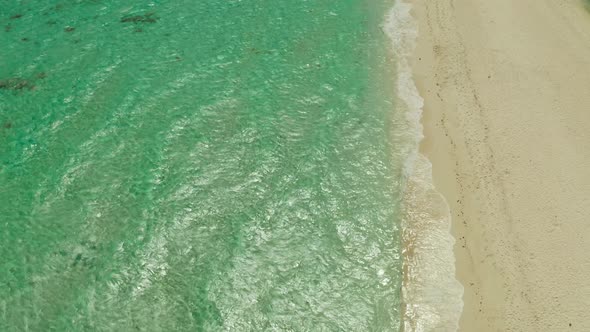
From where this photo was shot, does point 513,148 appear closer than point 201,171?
No

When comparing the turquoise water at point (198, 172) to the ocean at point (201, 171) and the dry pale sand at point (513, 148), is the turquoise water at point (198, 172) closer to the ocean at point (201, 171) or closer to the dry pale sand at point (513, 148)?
the ocean at point (201, 171)

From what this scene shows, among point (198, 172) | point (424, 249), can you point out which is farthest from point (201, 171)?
point (424, 249)

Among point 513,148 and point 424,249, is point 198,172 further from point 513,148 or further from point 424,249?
point 513,148

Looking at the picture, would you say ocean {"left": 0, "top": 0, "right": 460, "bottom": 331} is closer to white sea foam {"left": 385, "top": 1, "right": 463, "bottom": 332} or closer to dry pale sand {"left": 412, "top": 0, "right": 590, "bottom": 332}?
Result: white sea foam {"left": 385, "top": 1, "right": 463, "bottom": 332}

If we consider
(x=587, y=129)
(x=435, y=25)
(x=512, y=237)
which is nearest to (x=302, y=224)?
(x=512, y=237)

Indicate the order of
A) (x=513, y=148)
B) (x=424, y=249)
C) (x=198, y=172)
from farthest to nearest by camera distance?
(x=513, y=148) → (x=198, y=172) → (x=424, y=249)

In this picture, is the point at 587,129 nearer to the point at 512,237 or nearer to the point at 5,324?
the point at 512,237
